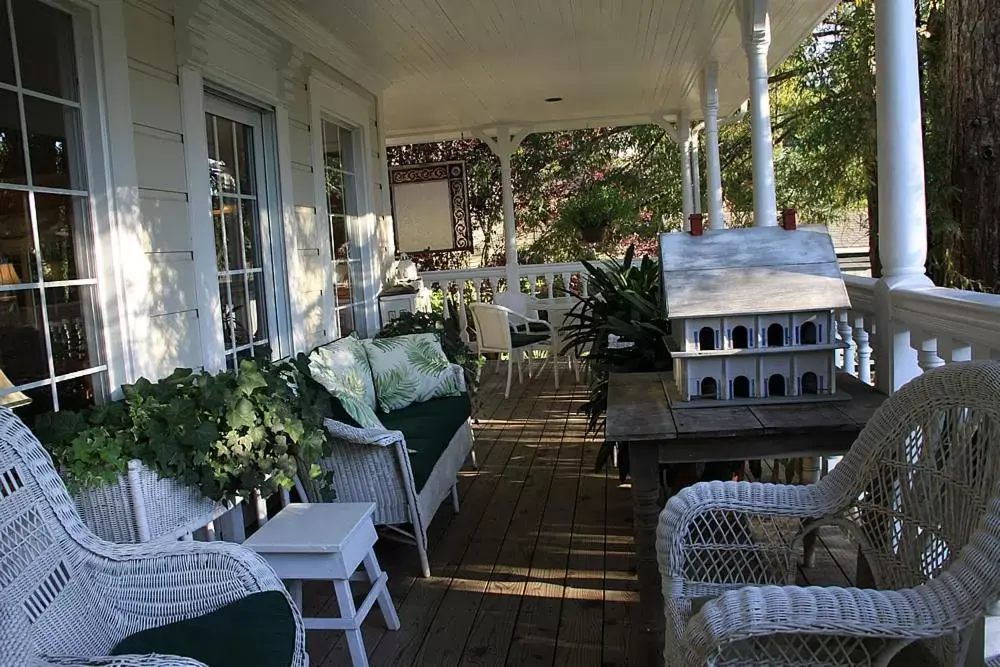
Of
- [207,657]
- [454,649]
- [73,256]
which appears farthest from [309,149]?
[207,657]

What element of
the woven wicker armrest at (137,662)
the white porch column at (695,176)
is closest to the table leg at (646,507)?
the woven wicker armrest at (137,662)

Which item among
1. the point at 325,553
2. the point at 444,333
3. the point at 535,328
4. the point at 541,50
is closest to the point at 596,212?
the point at 535,328

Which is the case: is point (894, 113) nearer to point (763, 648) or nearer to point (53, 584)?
point (763, 648)

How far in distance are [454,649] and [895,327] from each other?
169cm

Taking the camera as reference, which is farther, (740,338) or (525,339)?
(525,339)

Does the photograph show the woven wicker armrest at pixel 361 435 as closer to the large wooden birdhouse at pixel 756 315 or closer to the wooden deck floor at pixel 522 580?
the wooden deck floor at pixel 522 580

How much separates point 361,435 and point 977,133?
353 cm

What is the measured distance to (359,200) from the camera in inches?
217

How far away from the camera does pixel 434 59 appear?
5.41m

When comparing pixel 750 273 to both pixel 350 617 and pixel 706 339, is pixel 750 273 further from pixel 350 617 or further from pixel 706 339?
pixel 350 617

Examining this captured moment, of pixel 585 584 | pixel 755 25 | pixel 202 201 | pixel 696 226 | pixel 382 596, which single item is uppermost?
pixel 755 25

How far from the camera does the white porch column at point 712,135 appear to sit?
6.32 meters

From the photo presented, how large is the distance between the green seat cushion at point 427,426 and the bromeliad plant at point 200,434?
46 cm

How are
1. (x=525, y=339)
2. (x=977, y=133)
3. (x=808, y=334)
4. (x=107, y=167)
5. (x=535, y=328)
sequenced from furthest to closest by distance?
(x=535, y=328) < (x=525, y=339) < (x=977, y=133) < (x=107, y=167) < (x=808, y=334)
